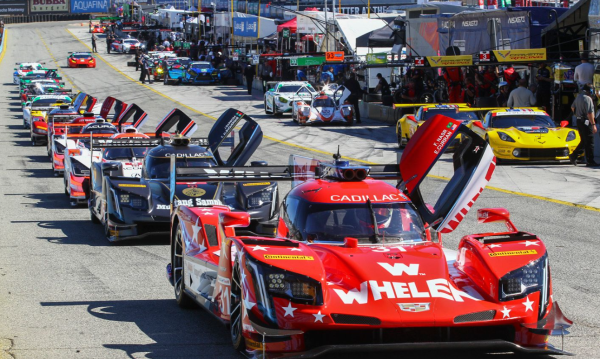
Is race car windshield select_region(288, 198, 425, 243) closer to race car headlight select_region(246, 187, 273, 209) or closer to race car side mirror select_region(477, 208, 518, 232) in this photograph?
race car side mirror select_region(477, 208, 518, 232)

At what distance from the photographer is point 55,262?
1160 cm

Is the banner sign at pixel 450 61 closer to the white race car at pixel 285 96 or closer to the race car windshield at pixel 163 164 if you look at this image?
the white race car at pixel 285 96

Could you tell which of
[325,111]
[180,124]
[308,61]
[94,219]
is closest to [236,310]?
[94,219]

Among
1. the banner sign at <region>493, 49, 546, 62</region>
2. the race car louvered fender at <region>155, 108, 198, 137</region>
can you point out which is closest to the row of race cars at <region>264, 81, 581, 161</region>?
the banner sign at <region>493, 49, 546, 62</region>

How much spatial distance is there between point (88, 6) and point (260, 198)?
13379cm

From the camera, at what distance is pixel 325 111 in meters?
35.6

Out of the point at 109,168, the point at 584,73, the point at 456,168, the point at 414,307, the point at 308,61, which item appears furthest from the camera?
the point at 308,61

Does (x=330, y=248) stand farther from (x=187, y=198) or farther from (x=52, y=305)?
(x=187, y=198)

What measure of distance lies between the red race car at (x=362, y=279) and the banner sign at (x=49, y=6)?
138 meters

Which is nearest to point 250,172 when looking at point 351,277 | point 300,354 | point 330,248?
point 330,248

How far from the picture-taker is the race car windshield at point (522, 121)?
893 inches

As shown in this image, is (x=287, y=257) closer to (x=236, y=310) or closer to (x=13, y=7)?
(x=236, y=310)

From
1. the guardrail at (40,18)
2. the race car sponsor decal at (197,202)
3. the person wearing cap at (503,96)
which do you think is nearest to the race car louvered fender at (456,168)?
the race car sponsor decal at (197,202)

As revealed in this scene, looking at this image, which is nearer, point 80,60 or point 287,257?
point 287,257
